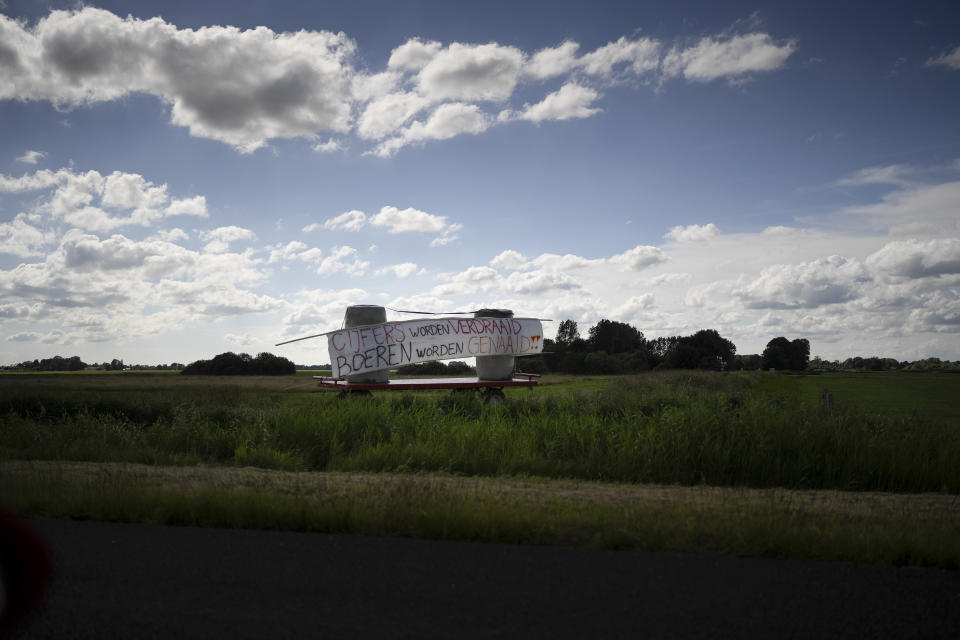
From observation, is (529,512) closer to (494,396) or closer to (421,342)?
(494,396)

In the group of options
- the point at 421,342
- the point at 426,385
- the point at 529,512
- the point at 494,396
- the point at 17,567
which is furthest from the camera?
the point at 421,342

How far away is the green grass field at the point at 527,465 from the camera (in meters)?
6.45

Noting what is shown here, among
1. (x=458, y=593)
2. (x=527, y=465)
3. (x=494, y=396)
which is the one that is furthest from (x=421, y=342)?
(x=458, y=593)

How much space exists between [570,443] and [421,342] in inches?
362

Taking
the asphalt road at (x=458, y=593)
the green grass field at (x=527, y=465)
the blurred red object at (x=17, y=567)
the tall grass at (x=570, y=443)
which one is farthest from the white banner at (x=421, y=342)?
the blurred red object at (x=17, y=567)

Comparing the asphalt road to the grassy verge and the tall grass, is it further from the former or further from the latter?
the tall grass

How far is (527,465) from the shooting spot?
1163 cm

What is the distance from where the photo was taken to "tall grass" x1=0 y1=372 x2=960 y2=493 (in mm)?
11492

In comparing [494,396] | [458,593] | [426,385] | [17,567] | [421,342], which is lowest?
[458,593]

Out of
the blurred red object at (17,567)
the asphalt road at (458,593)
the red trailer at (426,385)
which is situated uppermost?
the red trailer at (426,385)

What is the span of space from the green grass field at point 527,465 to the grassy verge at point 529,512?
3 centimetres

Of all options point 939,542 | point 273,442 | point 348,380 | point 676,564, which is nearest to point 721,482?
point 939,542

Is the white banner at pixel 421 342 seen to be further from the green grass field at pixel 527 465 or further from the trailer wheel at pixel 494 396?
the green grass field at pixel 527 465

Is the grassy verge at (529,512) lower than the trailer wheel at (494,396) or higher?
lower
